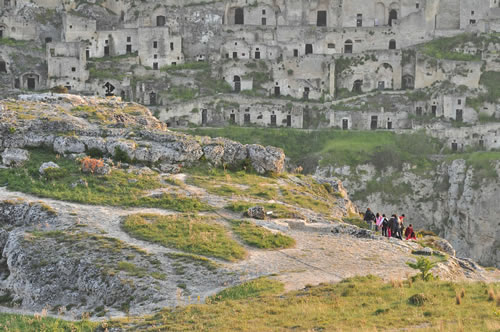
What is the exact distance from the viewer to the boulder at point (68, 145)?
4453 cm

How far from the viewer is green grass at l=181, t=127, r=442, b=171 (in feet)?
246

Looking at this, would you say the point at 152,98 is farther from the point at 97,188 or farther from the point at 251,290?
the point at 251,290

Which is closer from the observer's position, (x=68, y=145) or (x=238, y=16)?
(x=68, y=145)

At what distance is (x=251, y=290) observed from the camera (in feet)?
90.5

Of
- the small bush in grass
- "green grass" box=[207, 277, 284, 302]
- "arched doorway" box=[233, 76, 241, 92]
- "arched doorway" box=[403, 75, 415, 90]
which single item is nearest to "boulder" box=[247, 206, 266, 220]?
"green grass" box=[207, 277, 284, 302]

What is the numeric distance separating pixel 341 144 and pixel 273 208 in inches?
1478

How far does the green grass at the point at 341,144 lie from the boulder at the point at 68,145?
31.4m

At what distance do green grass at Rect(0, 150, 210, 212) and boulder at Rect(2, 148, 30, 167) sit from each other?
0.39m

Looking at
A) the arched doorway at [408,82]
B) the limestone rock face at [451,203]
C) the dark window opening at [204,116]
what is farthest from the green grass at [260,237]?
the arched doorway at [408,82]

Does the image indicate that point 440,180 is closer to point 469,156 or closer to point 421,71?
point 469,156

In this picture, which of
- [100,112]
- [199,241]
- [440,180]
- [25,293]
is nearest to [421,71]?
[440,180]

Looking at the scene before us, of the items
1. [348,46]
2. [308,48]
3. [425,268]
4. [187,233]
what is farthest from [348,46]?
Answer: [425,268]

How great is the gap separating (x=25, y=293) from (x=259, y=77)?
58.5 m

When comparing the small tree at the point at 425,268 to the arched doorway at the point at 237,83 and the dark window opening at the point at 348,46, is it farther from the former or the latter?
the dark window opening at the point at 348,46
